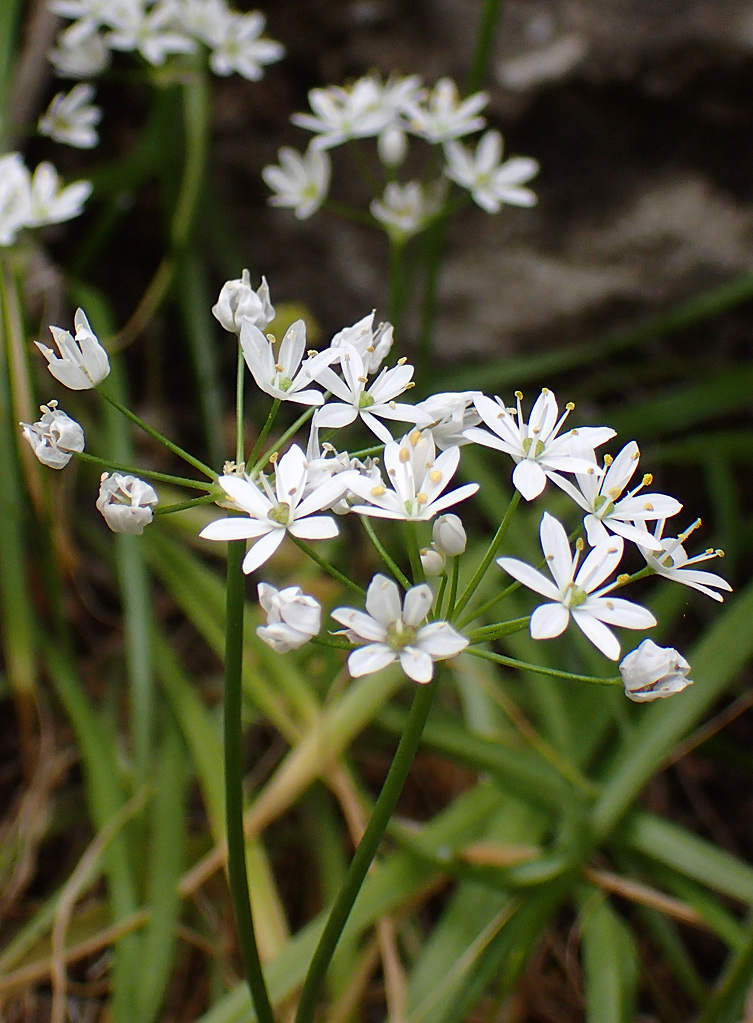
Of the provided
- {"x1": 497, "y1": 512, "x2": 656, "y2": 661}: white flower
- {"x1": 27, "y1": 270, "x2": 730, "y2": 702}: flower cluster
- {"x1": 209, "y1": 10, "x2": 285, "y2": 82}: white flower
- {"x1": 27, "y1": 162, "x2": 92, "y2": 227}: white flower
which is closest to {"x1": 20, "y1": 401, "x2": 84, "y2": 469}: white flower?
{"x1": 27, "y1": 270, "x2": 730, "y2": 702}: flower cluster

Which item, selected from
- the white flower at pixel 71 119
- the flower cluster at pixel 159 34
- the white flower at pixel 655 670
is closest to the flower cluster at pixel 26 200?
the white flower at pixel 71 119

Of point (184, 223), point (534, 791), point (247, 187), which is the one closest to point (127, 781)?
point (534, 791)

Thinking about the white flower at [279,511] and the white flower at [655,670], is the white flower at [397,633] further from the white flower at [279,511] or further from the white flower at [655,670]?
the white flower at [655,670]

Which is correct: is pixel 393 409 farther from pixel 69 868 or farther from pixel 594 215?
pixel 594 215

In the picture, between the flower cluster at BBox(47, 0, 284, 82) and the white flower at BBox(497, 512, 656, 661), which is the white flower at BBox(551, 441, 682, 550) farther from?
the flower cluster at BBox(47, 0, 284, 82)

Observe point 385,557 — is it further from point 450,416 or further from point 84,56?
point 84,56

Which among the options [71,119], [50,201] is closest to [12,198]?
[50,201]
